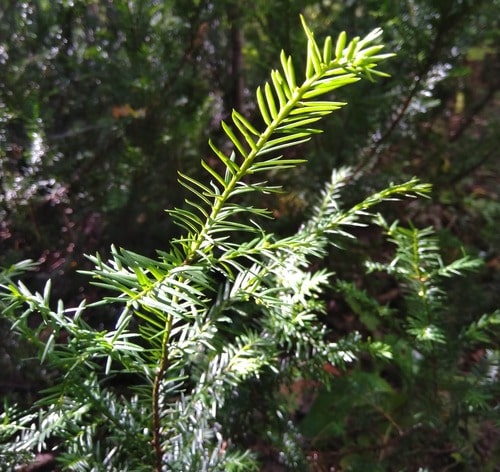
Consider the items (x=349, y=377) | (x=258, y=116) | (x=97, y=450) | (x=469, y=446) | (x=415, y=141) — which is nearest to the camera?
(x=97, y=450)

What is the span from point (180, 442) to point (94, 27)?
1333 mm

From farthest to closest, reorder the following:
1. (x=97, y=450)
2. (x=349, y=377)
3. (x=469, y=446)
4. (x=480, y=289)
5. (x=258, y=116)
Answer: (x=258, y=116) → (x=480, y=289) → (x=349, y=377) → (x=469, y=446) → (x=97, y=450)

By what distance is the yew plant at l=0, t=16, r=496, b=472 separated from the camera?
0.46 meters

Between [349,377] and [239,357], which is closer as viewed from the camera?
[239,357]

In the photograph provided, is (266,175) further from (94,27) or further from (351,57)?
(351,57)

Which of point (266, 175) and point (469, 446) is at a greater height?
point (266, 175)

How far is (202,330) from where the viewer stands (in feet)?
2.20

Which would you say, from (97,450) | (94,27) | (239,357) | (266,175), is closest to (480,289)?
(266,175)

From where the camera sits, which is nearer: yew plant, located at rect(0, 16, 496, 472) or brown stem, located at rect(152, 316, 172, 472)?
yew plant, located at rect(0, 16, 496, 472)

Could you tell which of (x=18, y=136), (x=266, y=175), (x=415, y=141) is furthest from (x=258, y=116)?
(x=18, y=136)

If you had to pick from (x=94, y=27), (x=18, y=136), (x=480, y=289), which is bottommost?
(x=480, y=289)

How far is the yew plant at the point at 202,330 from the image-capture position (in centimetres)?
46

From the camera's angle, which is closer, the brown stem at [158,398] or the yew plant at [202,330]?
the yew plant at [202,330]

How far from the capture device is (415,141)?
5.42 feet
